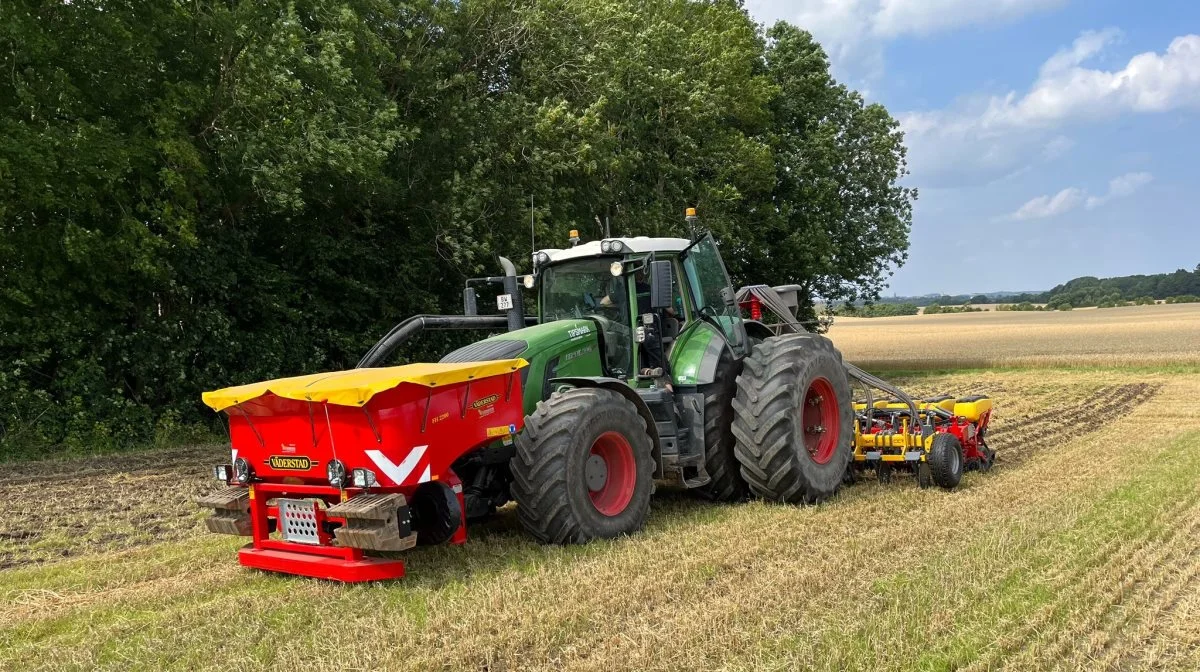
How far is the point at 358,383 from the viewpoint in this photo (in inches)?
210

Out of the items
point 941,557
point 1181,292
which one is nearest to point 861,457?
point 941,557

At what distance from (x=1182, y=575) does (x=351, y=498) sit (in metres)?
5.08

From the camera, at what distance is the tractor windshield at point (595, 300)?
7613mm

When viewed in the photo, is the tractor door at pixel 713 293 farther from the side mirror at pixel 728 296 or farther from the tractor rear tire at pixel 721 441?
the tractor rear tire at pixel 721 441

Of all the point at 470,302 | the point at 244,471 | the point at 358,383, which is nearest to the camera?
the point at 358,383

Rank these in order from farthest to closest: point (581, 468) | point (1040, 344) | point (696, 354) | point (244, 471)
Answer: point (1040, 344) < point (696, 354) < point (581, 468) < point (244, 471)

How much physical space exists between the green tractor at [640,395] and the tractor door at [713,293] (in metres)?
0.02

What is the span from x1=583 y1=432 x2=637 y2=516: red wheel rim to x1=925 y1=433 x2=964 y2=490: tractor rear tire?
3.25 metres

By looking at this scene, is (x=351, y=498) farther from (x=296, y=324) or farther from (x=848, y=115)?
(x=848, y=115)

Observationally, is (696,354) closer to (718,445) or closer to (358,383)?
(718,445)

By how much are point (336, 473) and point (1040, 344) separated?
143 ft

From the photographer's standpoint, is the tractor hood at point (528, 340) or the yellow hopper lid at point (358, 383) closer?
the yellow hopper lid at point (358, 383)

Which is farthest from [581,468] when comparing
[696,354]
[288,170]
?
[288,170]

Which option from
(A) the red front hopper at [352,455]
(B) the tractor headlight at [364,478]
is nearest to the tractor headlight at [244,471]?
(A) the red front hopper at [352,455]
